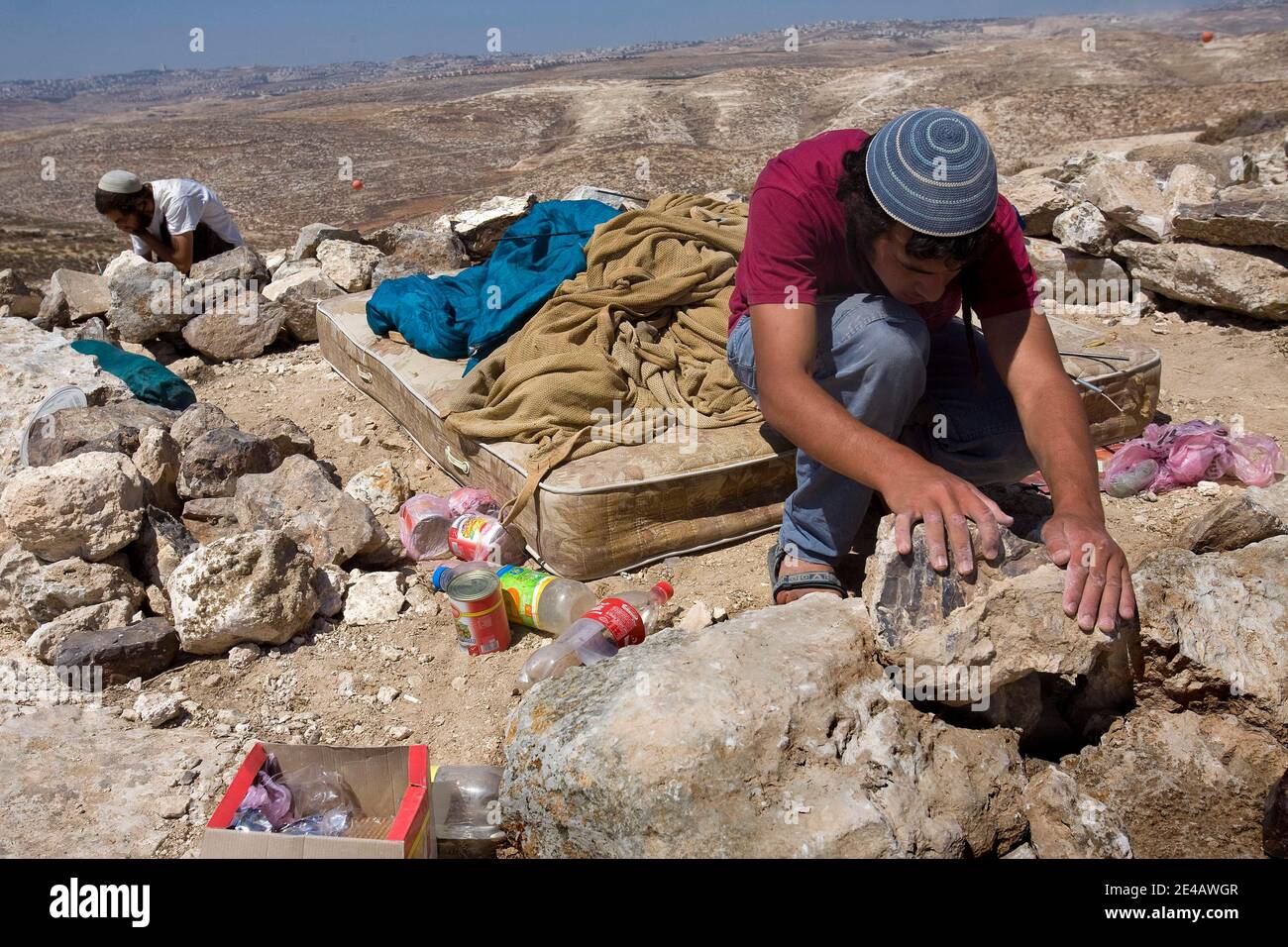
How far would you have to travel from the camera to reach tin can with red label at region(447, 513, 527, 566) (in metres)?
3.32

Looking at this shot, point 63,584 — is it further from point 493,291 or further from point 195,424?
point 493,291

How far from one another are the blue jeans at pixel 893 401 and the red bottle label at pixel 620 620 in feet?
1.77

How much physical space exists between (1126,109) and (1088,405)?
1079cm

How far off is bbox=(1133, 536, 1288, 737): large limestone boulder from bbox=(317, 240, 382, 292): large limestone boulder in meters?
5.26

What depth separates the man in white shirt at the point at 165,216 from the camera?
19.3ft

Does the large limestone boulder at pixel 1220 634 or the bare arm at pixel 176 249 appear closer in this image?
the large limestone boulder at pixel 1220 634

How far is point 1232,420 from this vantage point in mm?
3979

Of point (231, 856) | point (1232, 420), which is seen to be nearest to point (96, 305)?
point (231, 856)

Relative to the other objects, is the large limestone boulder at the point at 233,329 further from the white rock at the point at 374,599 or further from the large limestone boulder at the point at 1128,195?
the large limestone boulder at the point at 1128,195

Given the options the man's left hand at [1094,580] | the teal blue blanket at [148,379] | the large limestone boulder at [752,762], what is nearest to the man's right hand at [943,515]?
the man's left hand at [1094,580]

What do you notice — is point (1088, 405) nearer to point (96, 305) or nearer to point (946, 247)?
point (946, 247)

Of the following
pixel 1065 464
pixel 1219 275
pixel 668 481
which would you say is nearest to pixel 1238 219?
pixel 1219 275

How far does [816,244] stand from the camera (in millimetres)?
2588

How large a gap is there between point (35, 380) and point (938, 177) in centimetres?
448
